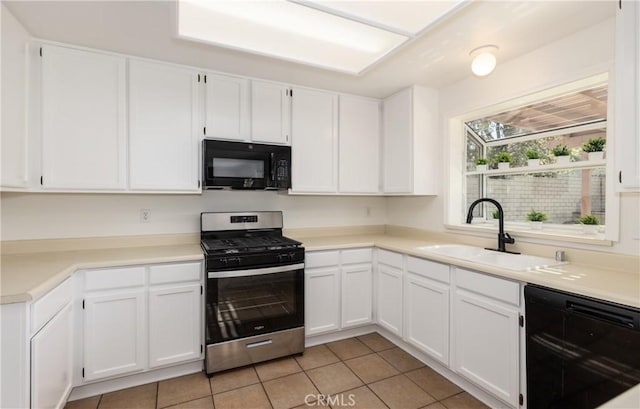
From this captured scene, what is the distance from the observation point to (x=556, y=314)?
160 centimetres

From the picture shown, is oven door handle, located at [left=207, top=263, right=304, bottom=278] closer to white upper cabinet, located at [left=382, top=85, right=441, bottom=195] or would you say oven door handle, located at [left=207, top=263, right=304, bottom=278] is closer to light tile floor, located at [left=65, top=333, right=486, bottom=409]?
light tile floor, located at [left=65, top=333, right=486, bottom=409]

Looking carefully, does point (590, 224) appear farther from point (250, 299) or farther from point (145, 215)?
point (145, 215)

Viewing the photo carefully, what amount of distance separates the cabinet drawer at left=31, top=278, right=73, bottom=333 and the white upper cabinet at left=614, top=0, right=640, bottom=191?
288 cm

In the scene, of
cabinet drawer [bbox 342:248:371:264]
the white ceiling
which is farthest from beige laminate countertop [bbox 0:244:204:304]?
the white ceiling

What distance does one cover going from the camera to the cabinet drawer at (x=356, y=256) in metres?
2.87

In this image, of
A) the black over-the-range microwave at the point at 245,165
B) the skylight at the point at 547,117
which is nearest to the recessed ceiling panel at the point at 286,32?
the black over-the-range microwave at the point at 245,165

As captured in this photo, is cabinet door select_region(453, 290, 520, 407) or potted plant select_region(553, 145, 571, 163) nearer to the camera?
cabinet door select_region(453, 290, 520, 407)

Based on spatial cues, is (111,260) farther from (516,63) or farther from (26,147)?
(516,63)

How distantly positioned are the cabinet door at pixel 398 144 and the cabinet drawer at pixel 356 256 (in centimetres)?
71

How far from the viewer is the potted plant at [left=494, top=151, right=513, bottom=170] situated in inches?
104

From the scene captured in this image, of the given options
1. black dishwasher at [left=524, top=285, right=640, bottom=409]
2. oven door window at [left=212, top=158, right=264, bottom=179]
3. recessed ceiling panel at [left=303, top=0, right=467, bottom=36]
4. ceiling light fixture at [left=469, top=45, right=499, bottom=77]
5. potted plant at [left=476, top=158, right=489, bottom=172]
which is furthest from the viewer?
potted plant at [left=476, top=158, right=489, bottom=172]

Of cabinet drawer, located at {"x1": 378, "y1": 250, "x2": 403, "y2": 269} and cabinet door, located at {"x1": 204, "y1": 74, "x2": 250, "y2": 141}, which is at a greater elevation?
cabinet door, located at {"x1": 204, "y1": 74, "x2": 250, "y2": 141}

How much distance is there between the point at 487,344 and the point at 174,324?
2.10m

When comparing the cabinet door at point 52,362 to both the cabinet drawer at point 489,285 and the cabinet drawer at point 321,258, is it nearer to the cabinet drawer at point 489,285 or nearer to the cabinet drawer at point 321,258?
the cabinet drawer at point 321,258
